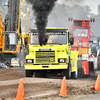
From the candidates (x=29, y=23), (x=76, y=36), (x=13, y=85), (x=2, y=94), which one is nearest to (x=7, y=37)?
(x=29, y=23)

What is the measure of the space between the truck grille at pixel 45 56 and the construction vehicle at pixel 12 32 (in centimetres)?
900

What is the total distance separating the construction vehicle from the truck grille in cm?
900

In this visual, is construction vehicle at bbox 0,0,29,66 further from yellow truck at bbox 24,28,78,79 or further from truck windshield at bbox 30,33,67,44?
yellow truck at bbox 24,28,78,79

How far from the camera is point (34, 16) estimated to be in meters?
11.7

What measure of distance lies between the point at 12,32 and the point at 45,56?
9.66 metres

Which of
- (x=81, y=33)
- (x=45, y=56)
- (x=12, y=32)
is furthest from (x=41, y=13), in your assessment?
(x=12, y=32)

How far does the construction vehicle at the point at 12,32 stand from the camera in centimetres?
2080

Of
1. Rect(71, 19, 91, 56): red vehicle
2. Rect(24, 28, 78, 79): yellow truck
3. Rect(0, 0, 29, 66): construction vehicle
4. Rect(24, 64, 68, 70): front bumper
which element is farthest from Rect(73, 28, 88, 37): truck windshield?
Rect(24, 64, 68, 70): front bumper

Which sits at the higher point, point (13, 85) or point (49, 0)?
point (49, 0)

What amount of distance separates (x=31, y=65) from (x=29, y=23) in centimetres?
1258

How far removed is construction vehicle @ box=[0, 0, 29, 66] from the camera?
68.2ft

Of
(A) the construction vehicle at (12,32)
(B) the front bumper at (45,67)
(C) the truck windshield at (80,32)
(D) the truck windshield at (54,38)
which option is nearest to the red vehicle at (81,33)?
(C) the truck windshield at (80,32)

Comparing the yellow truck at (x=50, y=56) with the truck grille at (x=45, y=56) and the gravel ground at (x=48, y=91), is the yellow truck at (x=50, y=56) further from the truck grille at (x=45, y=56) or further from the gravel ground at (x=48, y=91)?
the gravel ground at (x=48, y=91)

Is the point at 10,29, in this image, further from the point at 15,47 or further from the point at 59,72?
the point at 59,72
